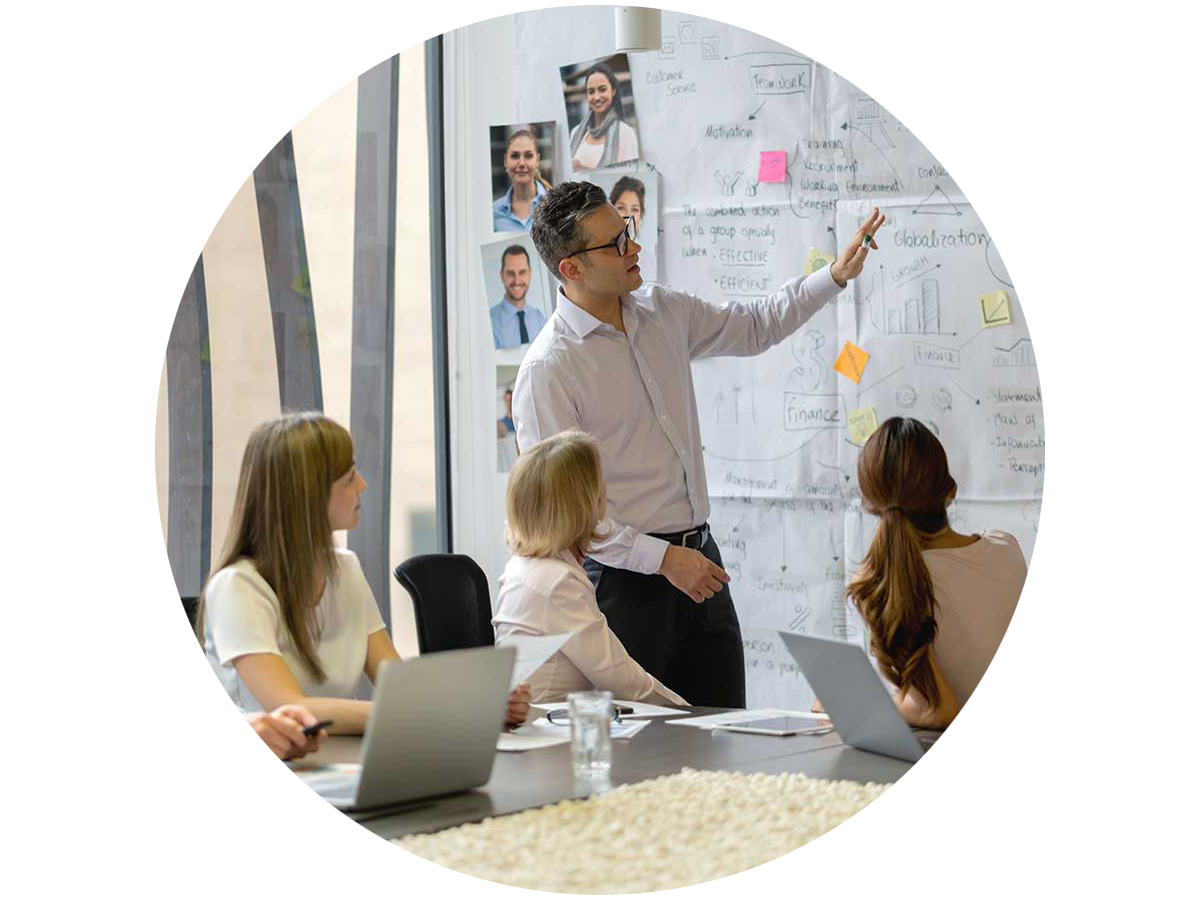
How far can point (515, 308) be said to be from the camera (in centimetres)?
433

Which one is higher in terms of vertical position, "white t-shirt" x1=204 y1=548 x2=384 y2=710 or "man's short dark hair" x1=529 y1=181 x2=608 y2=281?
"man's short dark hair" x1=529 y1=181 x2=608 y2=281

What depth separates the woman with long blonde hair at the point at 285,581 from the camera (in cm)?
204

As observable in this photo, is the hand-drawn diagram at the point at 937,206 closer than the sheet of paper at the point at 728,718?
No

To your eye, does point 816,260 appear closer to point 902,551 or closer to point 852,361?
point 852,361

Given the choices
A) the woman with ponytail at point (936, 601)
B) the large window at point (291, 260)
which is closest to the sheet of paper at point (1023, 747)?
the woman with ponytail at point (936, 601)

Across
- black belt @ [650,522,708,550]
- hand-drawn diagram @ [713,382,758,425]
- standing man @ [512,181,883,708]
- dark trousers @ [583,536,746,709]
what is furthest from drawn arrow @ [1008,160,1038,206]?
dark trousers @ [583,536,746,709]

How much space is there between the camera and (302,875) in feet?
4.35

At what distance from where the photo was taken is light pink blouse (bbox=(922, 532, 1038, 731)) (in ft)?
7.55

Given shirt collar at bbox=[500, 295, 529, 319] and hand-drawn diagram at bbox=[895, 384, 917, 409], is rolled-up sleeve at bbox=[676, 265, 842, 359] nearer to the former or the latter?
hand-drawn diagram at bbox=[895, 384, 917, 409]

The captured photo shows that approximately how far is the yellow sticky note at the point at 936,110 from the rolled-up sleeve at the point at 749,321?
458mm

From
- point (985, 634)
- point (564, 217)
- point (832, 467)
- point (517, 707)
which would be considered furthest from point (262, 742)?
point (832, 467)

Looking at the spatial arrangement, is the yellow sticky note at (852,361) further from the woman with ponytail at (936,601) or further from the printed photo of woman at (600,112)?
the woman with ponytail at (936,601)
